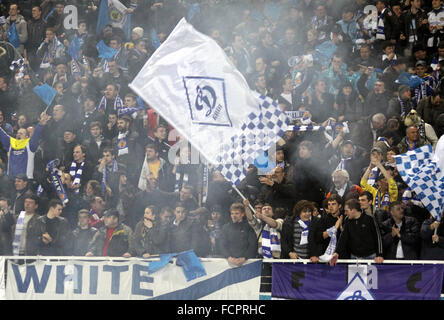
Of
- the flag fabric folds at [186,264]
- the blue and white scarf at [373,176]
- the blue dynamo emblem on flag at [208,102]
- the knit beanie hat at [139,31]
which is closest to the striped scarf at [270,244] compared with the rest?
the flag fabric folds at [186,264]

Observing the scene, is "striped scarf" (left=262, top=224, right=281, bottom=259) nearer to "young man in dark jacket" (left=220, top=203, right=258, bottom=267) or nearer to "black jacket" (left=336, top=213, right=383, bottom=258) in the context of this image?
"young man in dark jacket" (left=220, top=203, right=258, bottom=267)

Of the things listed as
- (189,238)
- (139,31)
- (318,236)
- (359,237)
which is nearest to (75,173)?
(189,238)

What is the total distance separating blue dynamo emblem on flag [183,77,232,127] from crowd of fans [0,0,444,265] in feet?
3.72

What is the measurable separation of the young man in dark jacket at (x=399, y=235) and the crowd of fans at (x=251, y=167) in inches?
0.5

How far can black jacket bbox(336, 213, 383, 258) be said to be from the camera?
9.47 m

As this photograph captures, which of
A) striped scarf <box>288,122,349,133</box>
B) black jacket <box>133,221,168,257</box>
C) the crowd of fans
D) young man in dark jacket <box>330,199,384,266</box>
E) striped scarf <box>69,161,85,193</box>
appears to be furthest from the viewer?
striped scarf <box>69,161,85,193</box>

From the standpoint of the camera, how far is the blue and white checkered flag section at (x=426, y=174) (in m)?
9.80

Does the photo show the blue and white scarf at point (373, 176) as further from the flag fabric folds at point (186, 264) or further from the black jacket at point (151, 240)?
the black jacket at point (151, 240)

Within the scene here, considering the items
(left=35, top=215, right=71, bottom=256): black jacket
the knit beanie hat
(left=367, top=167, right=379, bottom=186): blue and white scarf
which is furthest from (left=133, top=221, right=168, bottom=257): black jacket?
the knit beanie hat

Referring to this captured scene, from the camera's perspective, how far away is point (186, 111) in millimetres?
9141

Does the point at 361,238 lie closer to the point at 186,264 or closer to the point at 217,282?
the point at 217,282

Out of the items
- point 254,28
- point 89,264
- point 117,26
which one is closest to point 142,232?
point 89,264

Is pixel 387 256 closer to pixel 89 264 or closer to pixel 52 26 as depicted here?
pixel 89 264

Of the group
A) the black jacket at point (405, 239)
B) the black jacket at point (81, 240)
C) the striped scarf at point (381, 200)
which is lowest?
the black jacket at point (81, 240)
